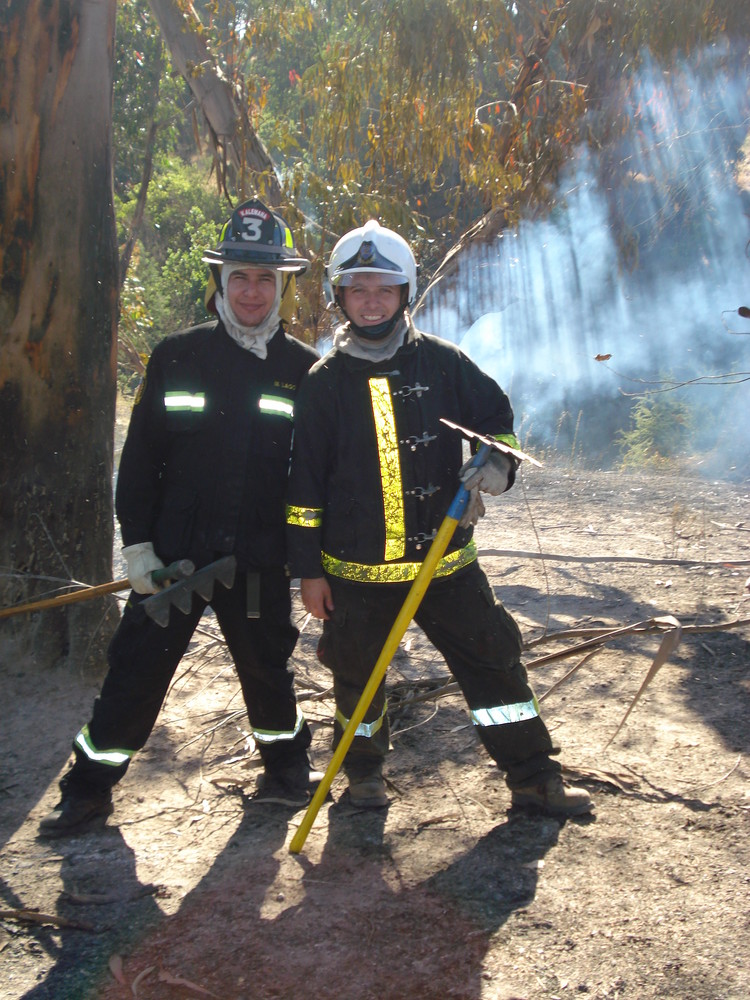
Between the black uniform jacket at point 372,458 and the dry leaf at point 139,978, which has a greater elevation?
the black uniform jacket at point 372,458

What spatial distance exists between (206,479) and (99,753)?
1069mm

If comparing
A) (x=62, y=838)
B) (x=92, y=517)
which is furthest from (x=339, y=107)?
(x=62, y=838)

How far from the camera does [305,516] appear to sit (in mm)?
3281

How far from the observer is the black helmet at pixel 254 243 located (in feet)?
10.8

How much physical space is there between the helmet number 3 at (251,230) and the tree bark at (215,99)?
3.87 metres

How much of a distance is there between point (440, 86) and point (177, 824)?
19.1 feet

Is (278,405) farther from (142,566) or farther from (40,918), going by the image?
(40,918)

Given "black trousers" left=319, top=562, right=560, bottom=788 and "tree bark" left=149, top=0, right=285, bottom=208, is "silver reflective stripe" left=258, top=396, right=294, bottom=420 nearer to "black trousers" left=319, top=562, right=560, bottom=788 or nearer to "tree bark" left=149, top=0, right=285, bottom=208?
"black trousers" left=319, top=562, right=560, bottom=788

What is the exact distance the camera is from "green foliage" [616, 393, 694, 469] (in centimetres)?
1166

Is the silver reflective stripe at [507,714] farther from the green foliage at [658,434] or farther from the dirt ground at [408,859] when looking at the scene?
the green foliage at [658,434]

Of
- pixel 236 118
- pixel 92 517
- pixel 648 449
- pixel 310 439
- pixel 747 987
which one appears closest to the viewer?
pixel 747 987

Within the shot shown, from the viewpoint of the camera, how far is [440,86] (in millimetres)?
7176

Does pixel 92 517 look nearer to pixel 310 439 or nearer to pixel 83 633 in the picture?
pixel 83 633

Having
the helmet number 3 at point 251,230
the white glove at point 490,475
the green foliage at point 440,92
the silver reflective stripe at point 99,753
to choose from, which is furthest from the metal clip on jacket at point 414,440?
the green foliage at point 440,92
